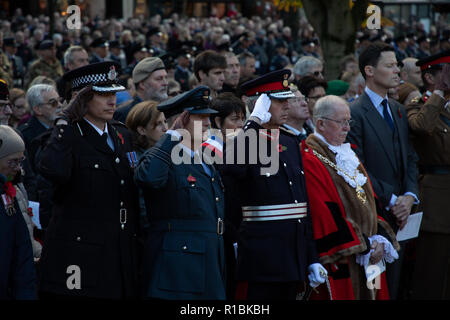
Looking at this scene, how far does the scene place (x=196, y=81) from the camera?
8.60 meters

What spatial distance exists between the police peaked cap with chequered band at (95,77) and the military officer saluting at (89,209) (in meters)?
0.01

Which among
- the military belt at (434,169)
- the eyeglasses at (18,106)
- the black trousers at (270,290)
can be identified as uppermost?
the eyeglasses at (18,106)

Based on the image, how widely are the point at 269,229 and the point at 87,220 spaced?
1218 mm

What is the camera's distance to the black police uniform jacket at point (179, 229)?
450 cm

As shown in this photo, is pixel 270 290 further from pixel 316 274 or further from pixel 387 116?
pixel 387 116

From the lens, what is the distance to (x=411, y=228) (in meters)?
6.19

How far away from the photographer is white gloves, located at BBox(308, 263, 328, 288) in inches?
199

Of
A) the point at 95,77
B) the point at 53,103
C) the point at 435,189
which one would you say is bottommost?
the point at 435,189

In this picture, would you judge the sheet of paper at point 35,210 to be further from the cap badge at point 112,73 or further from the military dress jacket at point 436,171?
the military dress jacket at point 436,171

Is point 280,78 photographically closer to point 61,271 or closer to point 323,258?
point 323,258

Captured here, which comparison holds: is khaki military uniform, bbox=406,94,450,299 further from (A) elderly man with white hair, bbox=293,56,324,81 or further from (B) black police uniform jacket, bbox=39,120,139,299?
(B) black police uniform jacket, bbox=39,120,139,299

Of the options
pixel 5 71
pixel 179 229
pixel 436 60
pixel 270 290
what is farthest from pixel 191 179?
pixel 5 71

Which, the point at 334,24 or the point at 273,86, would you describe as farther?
the point at 334,24

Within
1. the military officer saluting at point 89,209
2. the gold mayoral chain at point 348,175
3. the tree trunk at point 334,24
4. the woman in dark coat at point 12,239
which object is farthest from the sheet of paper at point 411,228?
the tree trunk at point 334,24
